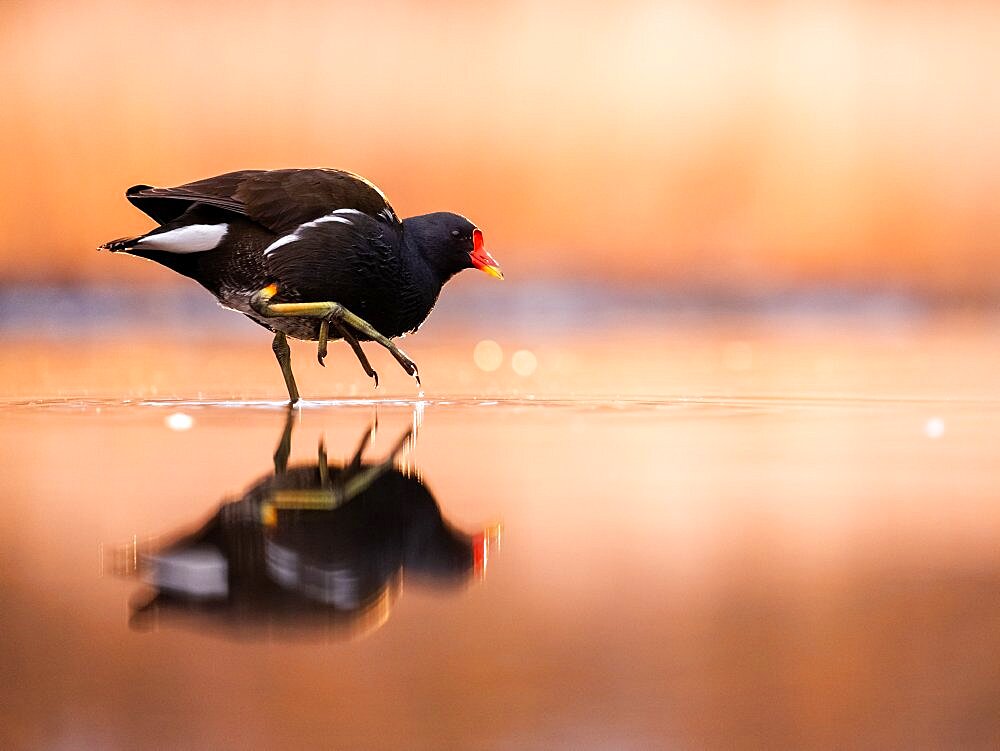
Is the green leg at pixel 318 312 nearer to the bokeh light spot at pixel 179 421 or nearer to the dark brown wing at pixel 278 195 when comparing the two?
the dark brown wing at pixel 278 195

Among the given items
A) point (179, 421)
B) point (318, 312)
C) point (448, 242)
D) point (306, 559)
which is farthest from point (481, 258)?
point (306, 559)

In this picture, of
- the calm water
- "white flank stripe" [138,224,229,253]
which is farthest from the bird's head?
the calm water

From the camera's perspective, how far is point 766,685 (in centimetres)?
207

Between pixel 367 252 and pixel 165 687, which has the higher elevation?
pixel 367 252

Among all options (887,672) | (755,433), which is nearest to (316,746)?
(887,672)

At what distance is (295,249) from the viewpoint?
6.32 metres

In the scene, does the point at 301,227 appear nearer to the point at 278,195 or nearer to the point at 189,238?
the point at 278,195

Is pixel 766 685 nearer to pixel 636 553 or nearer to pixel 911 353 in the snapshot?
pixel 636 553

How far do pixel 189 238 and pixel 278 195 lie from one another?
44 centimetres

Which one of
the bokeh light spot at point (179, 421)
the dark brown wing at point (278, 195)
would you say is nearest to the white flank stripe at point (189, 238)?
the dark brown wing at point (278, 195)

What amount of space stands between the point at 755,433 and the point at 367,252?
191 cm

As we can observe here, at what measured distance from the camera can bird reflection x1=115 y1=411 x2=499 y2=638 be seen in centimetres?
247

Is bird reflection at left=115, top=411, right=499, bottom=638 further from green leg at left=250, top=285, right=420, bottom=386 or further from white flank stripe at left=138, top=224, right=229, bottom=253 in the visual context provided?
white flank stripe at left=138, top=224, right=229, bottom=253

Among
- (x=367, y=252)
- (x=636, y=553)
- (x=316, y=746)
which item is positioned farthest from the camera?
(x=367, y=252)
